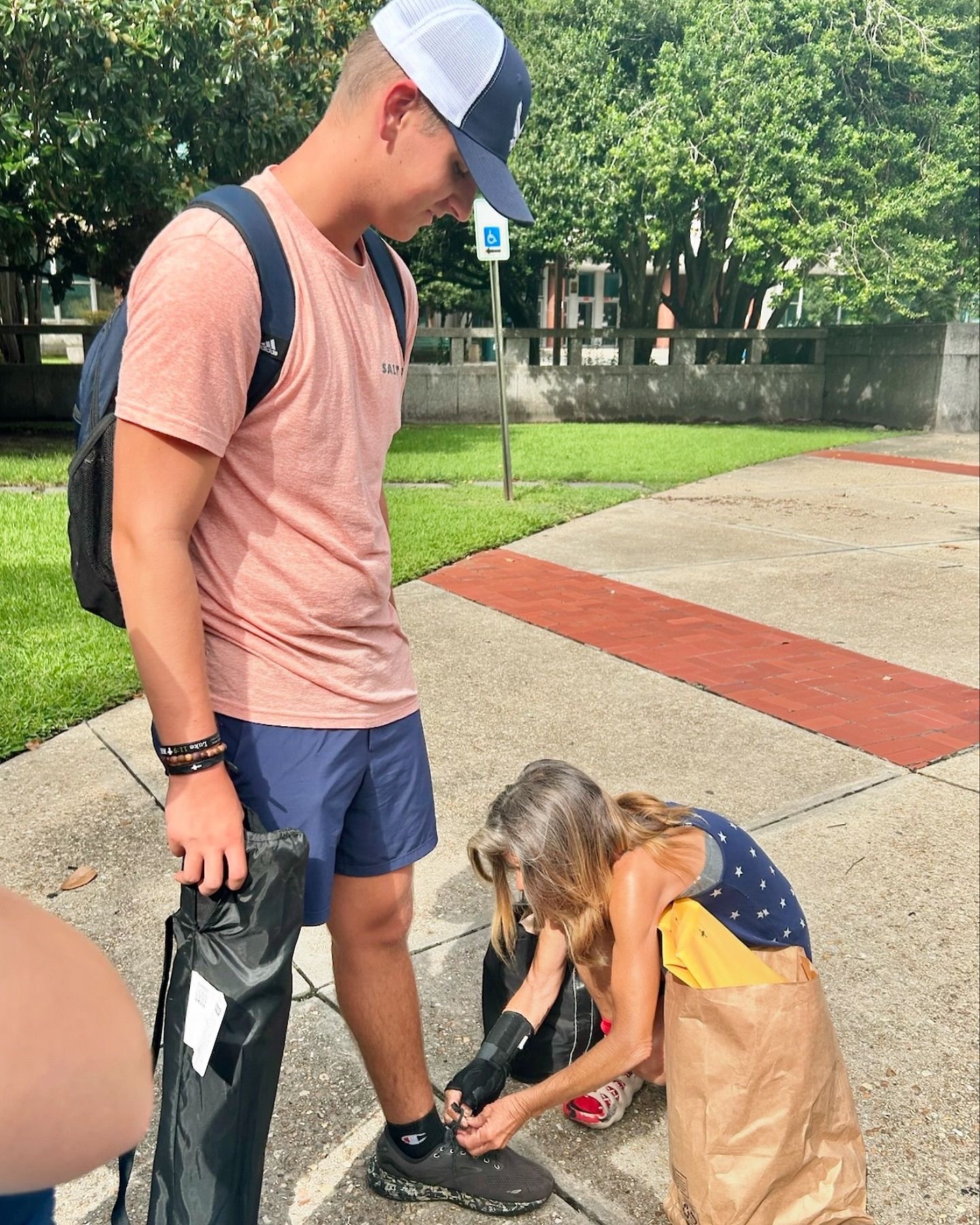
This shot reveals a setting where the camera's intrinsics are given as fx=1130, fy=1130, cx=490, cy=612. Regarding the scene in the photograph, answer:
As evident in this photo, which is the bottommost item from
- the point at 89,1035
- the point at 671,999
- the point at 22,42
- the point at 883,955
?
the point at 883,955

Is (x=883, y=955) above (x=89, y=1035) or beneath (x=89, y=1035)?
beneath

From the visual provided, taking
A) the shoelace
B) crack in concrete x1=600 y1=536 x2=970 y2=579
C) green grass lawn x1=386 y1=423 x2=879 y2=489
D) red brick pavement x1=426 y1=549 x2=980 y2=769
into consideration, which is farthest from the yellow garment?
green grass lawn x1=386 y1=423 x2=879 y2=489

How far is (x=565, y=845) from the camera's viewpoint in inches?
85.0

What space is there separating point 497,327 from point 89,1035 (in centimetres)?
905

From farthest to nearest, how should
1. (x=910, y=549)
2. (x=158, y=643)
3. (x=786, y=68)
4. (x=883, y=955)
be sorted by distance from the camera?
(x=786, y=68), (x=910, y=549), (x=883, y=955), (x=158, y=643)

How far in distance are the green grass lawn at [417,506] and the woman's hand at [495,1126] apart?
2657 millimetres

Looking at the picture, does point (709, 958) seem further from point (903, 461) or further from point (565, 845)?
point (903, 461)

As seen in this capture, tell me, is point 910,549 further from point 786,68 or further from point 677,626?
point 786,68

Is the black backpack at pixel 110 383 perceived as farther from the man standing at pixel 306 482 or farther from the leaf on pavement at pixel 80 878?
the leaf on pavement at pixel 80 878

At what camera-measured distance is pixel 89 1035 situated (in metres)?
0.72

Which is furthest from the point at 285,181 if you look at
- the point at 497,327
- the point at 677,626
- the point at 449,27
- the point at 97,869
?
the point at 497,327

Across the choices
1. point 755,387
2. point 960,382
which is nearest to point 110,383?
point 960,382

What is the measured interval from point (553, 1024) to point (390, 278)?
154 cm

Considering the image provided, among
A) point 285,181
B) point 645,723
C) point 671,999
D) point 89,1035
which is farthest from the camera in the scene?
point 645,723
